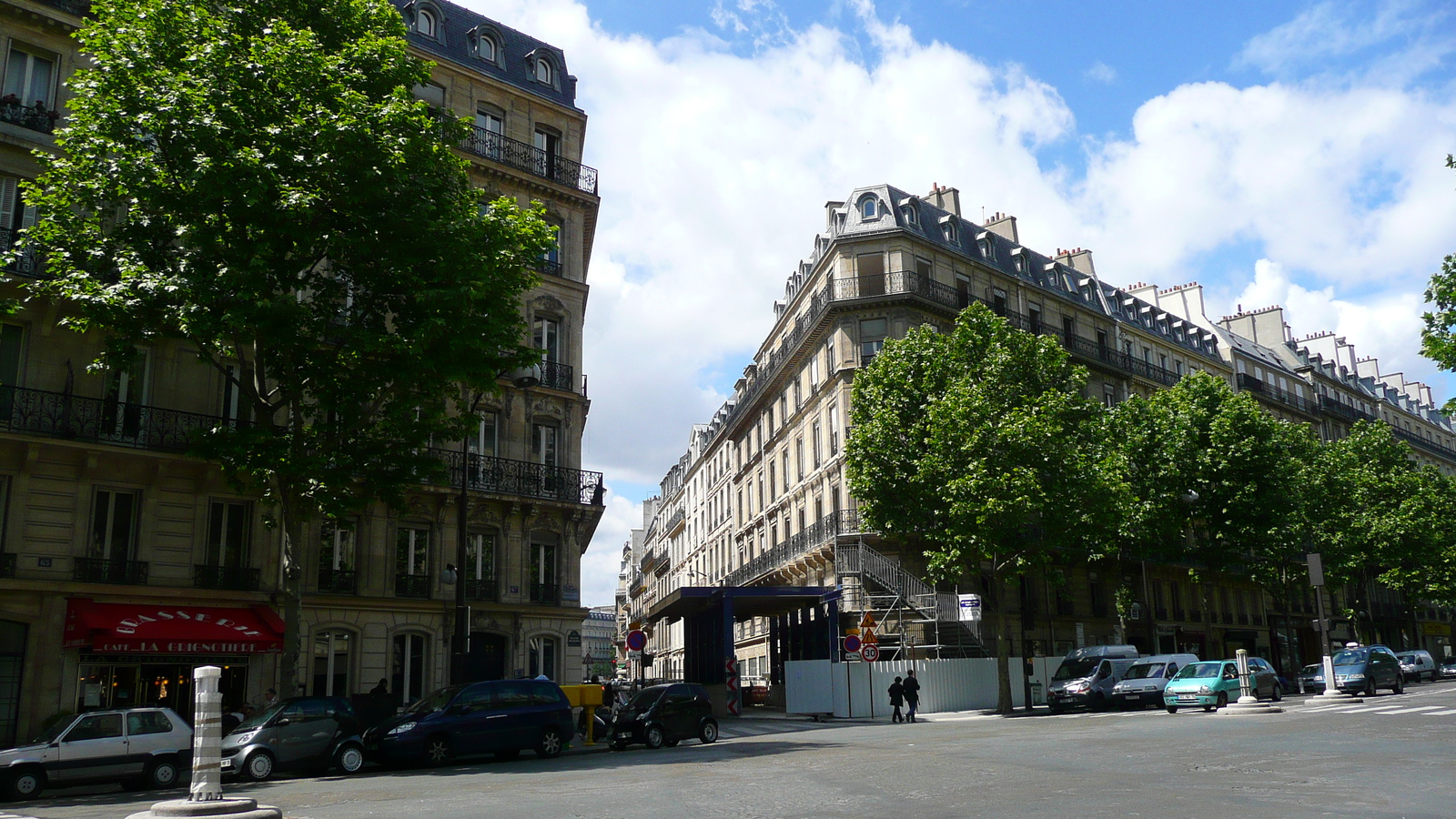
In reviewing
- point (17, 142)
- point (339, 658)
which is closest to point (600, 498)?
point (339, 658)

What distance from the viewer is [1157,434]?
41.0 m

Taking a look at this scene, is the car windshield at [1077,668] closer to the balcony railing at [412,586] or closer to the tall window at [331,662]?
the balcony railing at [412,586]

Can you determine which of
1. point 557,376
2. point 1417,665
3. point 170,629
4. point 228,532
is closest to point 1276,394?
point 1417,665

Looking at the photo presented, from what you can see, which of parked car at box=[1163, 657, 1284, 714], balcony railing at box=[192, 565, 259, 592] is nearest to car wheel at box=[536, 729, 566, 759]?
balcony railing at box=[192, 565, 259, 592]

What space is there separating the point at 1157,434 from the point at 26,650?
36538 millimetres

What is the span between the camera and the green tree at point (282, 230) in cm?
1842

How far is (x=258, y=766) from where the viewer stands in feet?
56.0

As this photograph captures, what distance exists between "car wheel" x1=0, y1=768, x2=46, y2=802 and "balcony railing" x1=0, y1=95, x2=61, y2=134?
1430 centimetres

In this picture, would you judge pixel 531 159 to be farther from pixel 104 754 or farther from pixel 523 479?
A: pixel 104 754

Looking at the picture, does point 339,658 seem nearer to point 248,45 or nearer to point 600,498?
point 600,498

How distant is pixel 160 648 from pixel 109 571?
2.16 metres

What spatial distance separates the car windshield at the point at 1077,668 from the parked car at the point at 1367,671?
8.48 metres

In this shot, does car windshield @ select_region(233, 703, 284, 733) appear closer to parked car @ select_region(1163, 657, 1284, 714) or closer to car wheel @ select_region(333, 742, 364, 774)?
car wheel @ select_region(333, 742, 364, 774)

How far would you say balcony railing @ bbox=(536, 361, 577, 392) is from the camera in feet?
99.5
